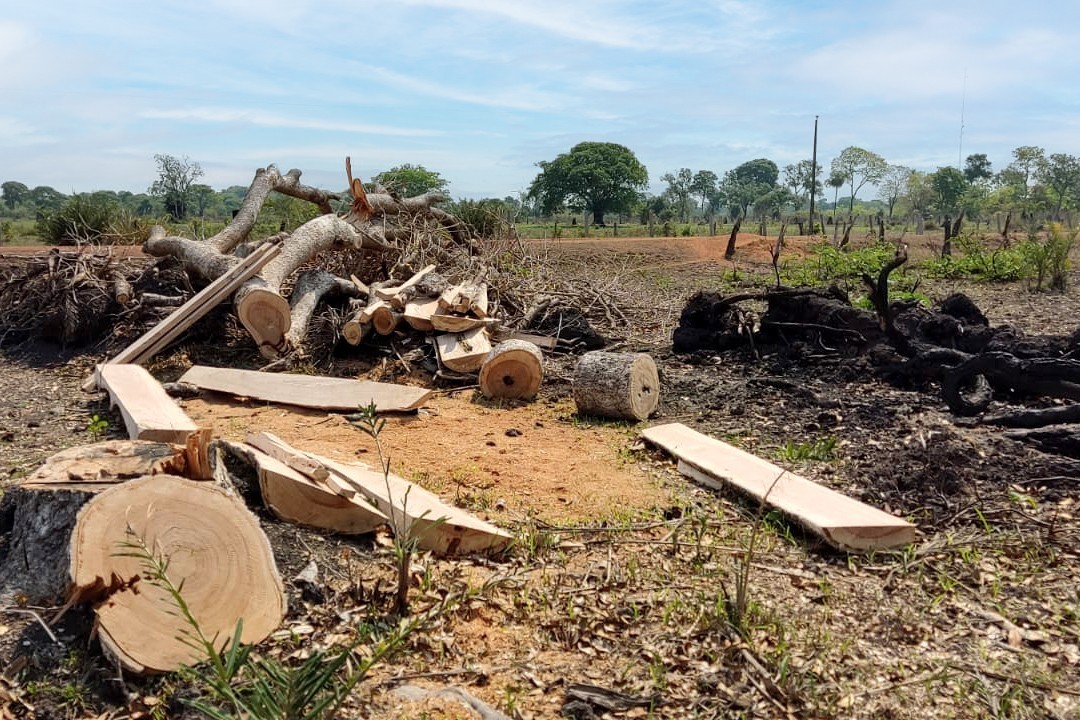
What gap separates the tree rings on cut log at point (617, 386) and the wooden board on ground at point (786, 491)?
455mm

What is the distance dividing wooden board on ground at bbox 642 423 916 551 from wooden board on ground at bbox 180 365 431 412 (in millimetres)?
2232

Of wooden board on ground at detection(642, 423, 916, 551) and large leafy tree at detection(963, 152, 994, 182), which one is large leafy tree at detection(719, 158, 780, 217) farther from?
wooden board on ground at detection(642, 423, 916, 551)

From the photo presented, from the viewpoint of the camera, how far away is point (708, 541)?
3969 millimetres

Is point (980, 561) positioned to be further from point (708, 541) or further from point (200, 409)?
point (200, 409)

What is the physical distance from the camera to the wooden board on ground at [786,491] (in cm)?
381

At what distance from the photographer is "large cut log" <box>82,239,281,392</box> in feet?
25.0

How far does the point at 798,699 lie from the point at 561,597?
106 centimetres

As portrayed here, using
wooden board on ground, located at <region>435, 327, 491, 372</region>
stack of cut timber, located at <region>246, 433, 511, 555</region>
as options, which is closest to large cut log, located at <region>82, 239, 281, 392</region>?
wooden board on ground, located at <region>435, 327, 491, 372</region>

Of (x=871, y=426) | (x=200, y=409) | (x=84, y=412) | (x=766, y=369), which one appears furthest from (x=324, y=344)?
(x=871, y=426)

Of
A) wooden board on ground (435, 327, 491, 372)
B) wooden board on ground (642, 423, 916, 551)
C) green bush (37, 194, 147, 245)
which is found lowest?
wooden board on ground (642, 423, 916, 551)

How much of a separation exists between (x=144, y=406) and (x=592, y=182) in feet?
→ 195

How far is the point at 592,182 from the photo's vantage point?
62.6m

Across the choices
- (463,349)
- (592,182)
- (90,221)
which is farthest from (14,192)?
(463,349)

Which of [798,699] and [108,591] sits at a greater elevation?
[108,591]
